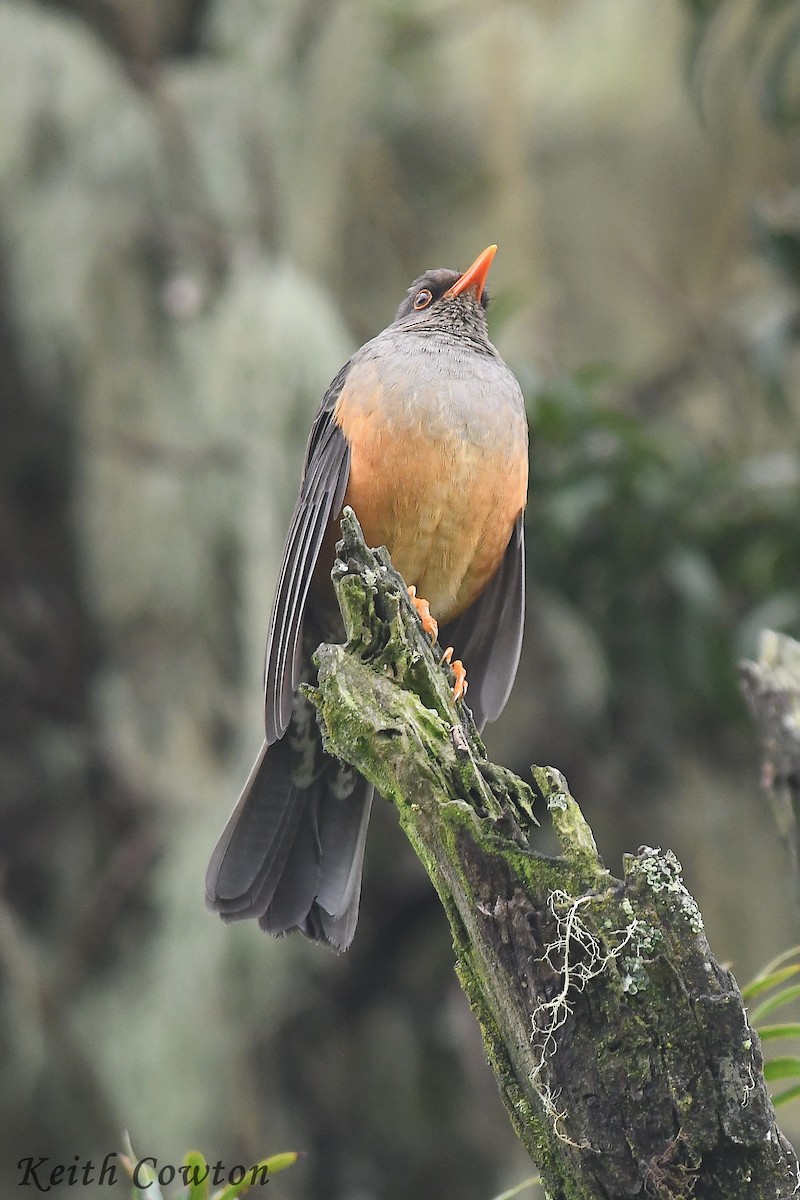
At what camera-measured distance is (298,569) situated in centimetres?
317

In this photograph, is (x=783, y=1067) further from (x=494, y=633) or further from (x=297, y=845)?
(x=494, y=633)

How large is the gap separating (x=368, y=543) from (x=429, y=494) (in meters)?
0.24

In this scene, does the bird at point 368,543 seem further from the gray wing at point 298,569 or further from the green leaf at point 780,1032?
the green leaf at point 780,1032

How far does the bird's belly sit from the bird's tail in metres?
0.49

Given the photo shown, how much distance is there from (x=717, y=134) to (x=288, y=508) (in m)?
3.44

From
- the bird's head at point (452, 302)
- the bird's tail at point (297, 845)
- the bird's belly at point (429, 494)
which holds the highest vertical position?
the bird's head at point (452, 302)

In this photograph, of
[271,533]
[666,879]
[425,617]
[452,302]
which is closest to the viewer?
[666,879]

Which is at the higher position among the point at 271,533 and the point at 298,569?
the point at 271,533

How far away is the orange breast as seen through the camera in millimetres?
3117

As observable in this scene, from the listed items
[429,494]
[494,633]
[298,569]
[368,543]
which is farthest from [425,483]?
[494,633]

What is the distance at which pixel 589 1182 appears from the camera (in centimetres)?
179

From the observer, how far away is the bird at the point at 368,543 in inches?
120

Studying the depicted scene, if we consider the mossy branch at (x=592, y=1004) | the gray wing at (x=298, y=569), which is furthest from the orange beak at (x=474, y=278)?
the mossy branch at (x=592, y=1004)

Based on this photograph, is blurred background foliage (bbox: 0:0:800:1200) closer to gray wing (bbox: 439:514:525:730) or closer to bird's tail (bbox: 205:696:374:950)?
gray wing (bbox: 439:514:525:730)
